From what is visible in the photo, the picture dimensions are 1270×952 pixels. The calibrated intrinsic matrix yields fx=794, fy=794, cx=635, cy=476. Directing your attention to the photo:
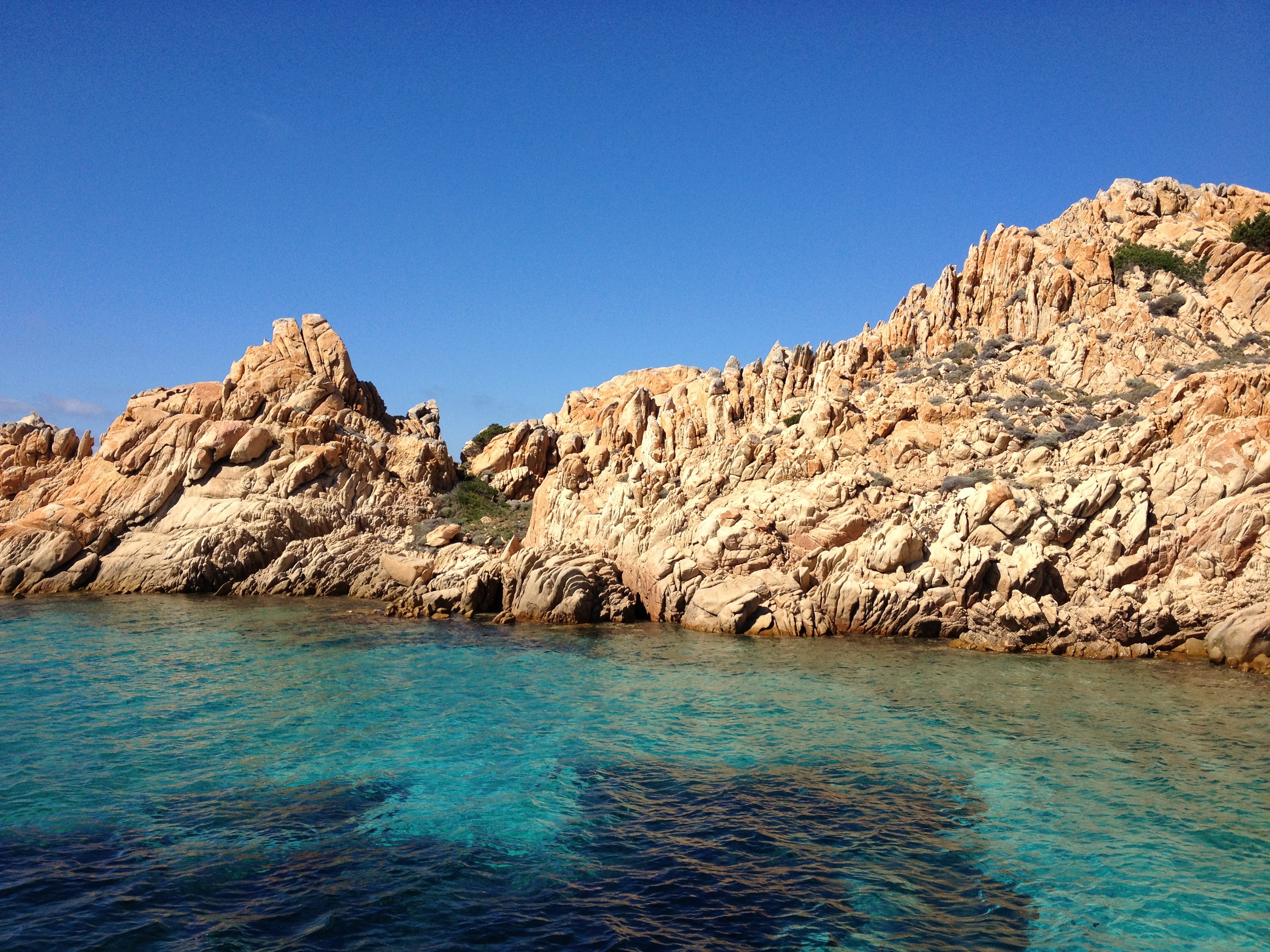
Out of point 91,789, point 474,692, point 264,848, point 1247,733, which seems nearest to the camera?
point 264,848

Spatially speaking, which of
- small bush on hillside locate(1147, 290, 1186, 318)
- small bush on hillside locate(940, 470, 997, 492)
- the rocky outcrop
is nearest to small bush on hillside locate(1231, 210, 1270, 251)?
the rocky outcrop

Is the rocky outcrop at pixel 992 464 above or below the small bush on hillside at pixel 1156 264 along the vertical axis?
below

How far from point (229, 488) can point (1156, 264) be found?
54655 mm

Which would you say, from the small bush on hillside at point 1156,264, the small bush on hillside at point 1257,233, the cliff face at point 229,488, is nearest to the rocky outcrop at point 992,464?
the small bush on hillside at point 1156,264

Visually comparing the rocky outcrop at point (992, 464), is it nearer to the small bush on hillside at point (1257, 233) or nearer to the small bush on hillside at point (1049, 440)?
the small bush on hillside at point (1049, 440)

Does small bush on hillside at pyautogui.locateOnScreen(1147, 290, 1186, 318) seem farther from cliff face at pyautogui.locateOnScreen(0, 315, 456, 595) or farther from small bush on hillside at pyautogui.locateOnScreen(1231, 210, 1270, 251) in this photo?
cliff face at pyautogui.locateOnScreen(0, 315, 456, 595)

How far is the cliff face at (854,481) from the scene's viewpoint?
29125 mm

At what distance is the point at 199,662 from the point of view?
26484 mm

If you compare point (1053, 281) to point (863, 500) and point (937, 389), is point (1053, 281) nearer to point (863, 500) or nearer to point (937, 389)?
point (937, 389)

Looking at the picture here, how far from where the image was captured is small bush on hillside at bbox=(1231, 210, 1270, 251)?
149ft

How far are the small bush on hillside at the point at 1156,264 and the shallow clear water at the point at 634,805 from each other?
2978cm

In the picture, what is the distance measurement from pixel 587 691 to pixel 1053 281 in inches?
1430

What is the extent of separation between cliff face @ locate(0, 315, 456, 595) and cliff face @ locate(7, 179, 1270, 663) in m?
0.17

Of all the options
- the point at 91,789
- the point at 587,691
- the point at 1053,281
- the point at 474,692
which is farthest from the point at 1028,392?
the point at 91,789
